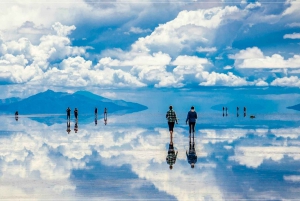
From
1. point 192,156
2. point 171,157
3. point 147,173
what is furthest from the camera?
point 192,156

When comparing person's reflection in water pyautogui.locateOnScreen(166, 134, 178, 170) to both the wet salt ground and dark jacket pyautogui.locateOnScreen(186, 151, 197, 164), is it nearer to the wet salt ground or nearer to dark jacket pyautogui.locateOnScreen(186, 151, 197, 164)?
the wet salt ground

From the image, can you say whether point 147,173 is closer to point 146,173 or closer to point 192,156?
point 146,173

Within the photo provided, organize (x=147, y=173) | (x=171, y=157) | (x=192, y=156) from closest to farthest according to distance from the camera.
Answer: (x=147, y=173) < (x=171, y=157) < (x=192, y=156)

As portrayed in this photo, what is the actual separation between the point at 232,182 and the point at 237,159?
7041mm

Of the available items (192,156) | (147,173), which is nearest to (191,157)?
(192,156)

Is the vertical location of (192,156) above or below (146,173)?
above

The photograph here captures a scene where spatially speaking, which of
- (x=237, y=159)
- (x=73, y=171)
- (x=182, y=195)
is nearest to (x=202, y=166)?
(x=237, y=159)

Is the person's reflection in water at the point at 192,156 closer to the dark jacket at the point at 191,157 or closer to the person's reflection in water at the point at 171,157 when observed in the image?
the dark jacket at the point at 191,157

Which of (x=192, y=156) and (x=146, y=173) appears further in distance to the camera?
(x=192, y=156)

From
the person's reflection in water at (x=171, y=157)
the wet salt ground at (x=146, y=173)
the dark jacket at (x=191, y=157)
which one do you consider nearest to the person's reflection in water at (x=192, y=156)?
→ the dark jacket at (x=191, y=157)

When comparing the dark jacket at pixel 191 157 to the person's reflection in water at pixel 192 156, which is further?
the dark jacket at pixel 191 157

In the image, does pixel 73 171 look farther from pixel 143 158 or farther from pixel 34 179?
pixel 143 158

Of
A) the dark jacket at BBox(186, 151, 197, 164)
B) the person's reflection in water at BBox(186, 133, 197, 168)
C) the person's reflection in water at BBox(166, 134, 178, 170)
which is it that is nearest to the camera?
the person's reflection in water at BBox(166, 134, 178, 170)

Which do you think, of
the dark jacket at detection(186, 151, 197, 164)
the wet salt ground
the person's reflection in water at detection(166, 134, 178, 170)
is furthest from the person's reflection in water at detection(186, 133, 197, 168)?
the person's reflection in water at detection(166, 134, 178, 170)
